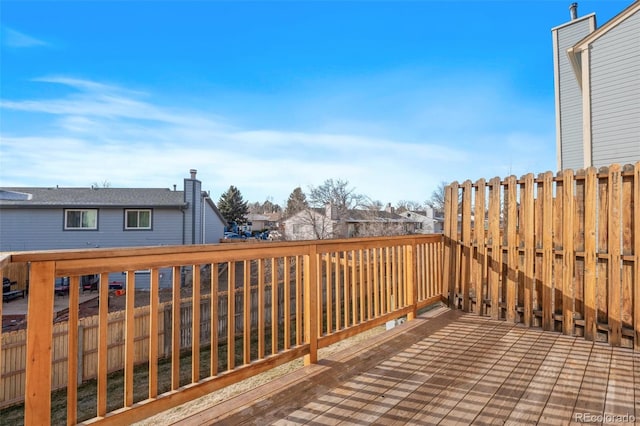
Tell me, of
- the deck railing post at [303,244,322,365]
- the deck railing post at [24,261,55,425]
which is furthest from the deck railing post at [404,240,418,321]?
the deck railing post at [24,261,55,425]

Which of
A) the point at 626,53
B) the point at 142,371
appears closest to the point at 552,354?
the point at 142,371

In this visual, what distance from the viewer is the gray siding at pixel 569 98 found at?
8680 millimetres

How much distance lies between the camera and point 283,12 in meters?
7.02

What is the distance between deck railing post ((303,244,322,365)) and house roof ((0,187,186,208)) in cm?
1188

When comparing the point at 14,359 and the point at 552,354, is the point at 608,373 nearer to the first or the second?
the point at 552,354

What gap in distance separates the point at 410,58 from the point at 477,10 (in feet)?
5.62

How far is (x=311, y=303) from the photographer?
258 cm

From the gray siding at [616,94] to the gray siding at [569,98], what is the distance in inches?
83.4

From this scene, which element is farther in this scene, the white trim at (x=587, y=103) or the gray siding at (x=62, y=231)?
the gray siding at (x=62, y=231)

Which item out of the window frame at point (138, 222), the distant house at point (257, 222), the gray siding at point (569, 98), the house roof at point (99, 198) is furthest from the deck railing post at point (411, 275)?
the distant house at point (257, 222)

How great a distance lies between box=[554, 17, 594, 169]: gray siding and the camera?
868 cm

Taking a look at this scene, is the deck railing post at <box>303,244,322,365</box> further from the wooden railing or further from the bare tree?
the bare tree

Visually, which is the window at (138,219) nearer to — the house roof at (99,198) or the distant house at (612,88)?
the house roof at (99,198)

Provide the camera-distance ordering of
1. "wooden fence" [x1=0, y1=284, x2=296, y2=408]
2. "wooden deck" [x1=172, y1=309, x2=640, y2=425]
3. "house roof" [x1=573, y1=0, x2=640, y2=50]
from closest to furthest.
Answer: "wooden deck" [x1=172, y1=309, x2=640, y2=425], "wooden fence" [x1=0, y1=284, x2=296, y2=408], "house roof" [x1=573, y1=0, x2=640, y2=50]
